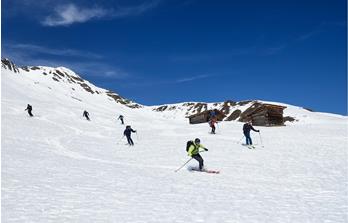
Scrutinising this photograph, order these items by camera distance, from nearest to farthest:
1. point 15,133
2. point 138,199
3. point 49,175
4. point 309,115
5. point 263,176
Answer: point 138,199 < point 49,175 < point 263,176 < point 15,133 < point 309,115

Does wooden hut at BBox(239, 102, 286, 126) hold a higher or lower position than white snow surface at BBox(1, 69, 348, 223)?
higher

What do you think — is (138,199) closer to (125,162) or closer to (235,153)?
(125,162)

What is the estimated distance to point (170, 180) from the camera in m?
18.7

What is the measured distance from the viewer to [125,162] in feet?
82.4

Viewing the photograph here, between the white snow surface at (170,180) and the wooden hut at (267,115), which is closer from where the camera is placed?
the white snow surface at (170,180)

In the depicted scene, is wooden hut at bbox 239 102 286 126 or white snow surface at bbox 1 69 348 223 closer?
white snow surface at bbox 1 69 348 223

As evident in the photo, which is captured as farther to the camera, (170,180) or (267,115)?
(267,115)

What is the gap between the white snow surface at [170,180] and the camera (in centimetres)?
1193

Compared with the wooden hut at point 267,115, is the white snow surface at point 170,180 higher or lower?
lower

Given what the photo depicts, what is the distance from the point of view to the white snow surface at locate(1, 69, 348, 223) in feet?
39.1

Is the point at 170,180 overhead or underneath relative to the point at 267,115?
underneath

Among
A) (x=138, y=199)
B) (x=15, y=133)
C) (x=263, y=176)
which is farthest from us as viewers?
(x=15, y=133)

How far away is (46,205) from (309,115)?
122168 millimetres

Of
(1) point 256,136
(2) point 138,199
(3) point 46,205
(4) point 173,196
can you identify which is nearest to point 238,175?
(4) point 173,196
